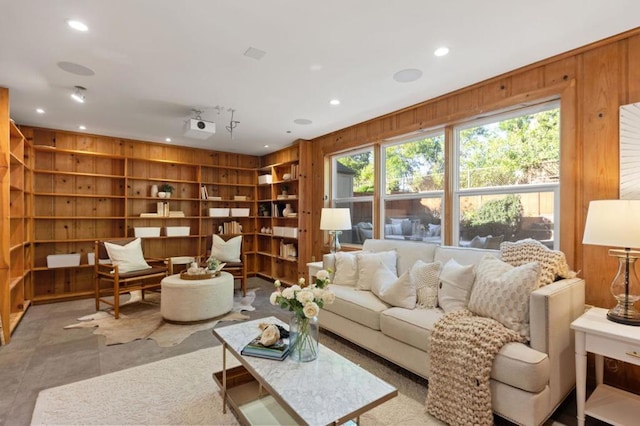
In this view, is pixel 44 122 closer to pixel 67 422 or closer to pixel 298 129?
pixel 298 129

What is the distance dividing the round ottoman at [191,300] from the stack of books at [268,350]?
6.17 feet

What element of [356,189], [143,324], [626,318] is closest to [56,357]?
[143,324]

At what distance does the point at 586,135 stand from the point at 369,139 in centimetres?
226

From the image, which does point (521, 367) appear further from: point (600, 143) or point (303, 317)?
point (600, 143)

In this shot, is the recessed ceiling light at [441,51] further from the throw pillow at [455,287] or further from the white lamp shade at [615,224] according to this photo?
the throw pillow at [455,287]

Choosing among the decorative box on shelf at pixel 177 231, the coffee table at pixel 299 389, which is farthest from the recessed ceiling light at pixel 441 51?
the decorative box on shelf at pixel 177 231

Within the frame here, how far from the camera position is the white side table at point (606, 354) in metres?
1.68

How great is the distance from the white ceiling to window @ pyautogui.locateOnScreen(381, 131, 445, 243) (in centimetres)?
54

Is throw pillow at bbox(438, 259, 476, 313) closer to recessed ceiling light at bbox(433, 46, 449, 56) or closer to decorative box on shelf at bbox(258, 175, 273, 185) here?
recessed ceiling light at bbox(433, 46, 449, 56)

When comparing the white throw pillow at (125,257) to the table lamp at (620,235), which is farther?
the white throw pillow at (125,257)

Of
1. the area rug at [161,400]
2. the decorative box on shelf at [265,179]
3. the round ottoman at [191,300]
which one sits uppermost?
the decorative box on shelf at [265,179]

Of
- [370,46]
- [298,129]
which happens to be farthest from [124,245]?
[370,46]

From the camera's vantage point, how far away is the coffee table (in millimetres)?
1338

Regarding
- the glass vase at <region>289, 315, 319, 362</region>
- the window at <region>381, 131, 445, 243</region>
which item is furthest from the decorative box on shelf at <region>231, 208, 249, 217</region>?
the glass vase at <region>289, 315, 319, 362</region>
